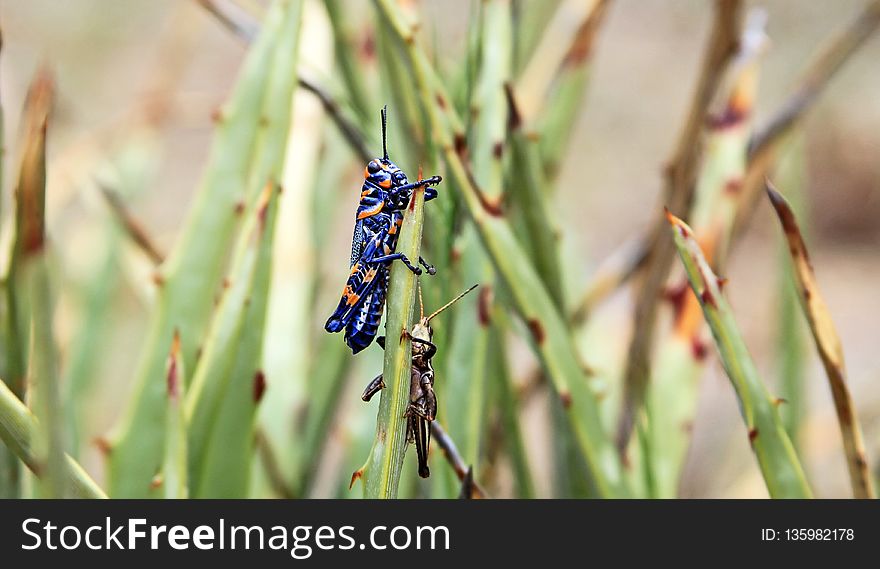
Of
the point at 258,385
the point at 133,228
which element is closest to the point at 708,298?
the point at 258,385

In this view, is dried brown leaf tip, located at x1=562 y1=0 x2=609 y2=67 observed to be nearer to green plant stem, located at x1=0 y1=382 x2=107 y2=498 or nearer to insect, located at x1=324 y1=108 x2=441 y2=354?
insect, located at x1=324 y1=108 x2=441 y2=354

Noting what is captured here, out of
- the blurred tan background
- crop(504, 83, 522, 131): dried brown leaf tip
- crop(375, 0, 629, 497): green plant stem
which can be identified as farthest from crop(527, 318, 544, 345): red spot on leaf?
the blurred tan background

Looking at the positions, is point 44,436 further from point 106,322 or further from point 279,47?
point 106,322

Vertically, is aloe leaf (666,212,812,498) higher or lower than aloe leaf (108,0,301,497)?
lower

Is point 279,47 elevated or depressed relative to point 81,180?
depressed
